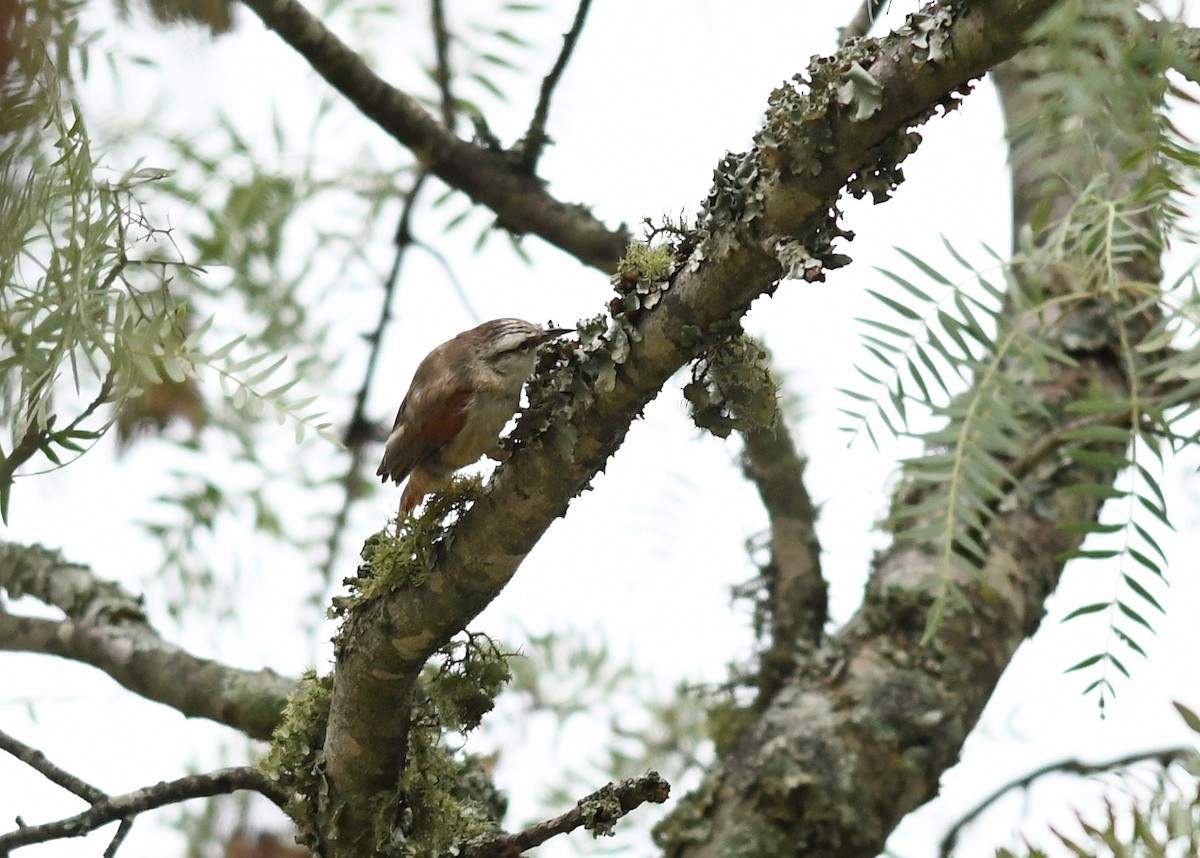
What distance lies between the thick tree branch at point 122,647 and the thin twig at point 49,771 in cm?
51

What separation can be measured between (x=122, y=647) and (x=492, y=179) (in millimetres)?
952

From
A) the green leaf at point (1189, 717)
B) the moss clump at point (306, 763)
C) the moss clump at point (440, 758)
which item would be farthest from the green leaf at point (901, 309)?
the moss clump at point (306, 763)

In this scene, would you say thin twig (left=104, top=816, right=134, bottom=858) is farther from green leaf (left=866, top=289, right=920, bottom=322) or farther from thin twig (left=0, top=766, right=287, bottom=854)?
green leaf (left=866, top=289, right=920, bottom=322)

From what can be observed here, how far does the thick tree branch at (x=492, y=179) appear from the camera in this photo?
2.09 meters

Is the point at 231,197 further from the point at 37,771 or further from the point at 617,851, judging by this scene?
the point at 617,851

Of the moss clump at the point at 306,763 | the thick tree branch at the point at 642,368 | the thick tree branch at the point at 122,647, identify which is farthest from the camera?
the thick tree branch at the point at 122,647

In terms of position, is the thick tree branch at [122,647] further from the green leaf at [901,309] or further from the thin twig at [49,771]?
the green leaf at [901,309]

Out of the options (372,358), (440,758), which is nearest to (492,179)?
(372,358)

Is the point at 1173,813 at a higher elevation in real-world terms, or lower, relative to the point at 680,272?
lower

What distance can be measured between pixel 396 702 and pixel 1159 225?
0.85 meters

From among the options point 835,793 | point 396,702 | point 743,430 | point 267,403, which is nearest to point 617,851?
point 835,793

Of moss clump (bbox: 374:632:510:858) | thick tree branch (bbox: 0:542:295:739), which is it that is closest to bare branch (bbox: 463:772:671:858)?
moss clump (bbox: 374:632:510:858)

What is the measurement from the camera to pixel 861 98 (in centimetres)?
93

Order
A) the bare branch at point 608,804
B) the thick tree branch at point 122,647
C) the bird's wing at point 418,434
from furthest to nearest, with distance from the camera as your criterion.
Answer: the thick tree branch at point 122,647
the bird's wing at point 418,434
the bare branch at point 608,804
